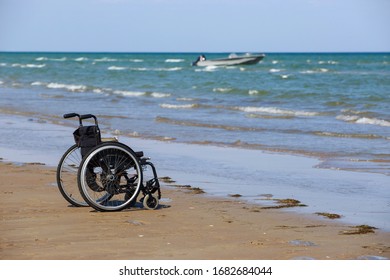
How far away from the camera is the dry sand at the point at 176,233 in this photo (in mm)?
5242

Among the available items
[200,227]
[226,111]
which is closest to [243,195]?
[200,227]

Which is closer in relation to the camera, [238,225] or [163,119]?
[238,225]

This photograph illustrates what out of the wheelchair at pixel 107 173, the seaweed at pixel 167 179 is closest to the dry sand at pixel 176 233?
the wheelchair at pixel 107 173

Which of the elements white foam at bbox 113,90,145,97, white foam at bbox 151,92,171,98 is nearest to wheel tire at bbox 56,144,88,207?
white foam at bbox 151,92,171,98

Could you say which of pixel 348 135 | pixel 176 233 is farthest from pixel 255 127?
pixel 176 233

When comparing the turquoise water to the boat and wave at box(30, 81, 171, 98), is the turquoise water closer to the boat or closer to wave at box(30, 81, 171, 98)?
wave at box(30, 81, 171, 98)

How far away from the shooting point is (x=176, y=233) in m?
5.92

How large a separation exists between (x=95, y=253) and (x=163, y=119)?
40.1ft

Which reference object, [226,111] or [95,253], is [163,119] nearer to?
[226,111]

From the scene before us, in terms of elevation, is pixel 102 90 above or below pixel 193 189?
above

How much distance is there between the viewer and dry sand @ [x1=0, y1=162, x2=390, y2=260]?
5.24 m

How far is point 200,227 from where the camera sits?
6.16 metres

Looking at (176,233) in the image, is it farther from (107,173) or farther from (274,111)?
(274,111)
